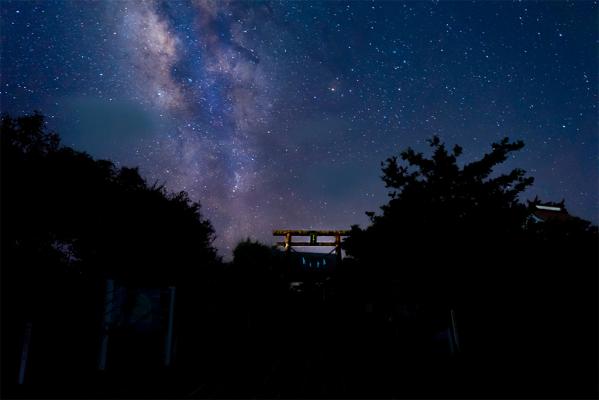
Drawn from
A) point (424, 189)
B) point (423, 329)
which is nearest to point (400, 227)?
point (424, 189)

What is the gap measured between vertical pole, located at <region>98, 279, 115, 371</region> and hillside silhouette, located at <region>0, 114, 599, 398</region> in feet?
0.17

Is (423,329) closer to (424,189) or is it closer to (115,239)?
(424,189)

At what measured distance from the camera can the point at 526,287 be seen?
9.83 m

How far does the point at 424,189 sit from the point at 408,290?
4.48 metres

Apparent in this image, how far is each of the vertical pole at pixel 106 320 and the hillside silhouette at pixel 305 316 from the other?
51 millimetres

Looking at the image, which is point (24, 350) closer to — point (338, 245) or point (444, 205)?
point (444, 205)

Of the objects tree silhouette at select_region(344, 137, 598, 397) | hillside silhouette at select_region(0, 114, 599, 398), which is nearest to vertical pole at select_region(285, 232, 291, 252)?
hillside silhouette at select_region(0, 114, 599, 398)

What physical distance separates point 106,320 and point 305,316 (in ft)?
49.0

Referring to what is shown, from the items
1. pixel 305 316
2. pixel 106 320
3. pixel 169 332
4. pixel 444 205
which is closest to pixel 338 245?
pixel 305 316

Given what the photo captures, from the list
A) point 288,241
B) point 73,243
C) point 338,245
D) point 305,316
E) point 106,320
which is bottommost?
point 305,316

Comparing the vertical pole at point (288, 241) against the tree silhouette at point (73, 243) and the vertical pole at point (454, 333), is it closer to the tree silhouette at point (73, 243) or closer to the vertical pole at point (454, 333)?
the tree silhouette at point (73, 243)

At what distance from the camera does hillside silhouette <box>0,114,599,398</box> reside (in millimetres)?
8359

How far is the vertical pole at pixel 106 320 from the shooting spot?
821cm

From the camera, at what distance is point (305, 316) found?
21672mm
